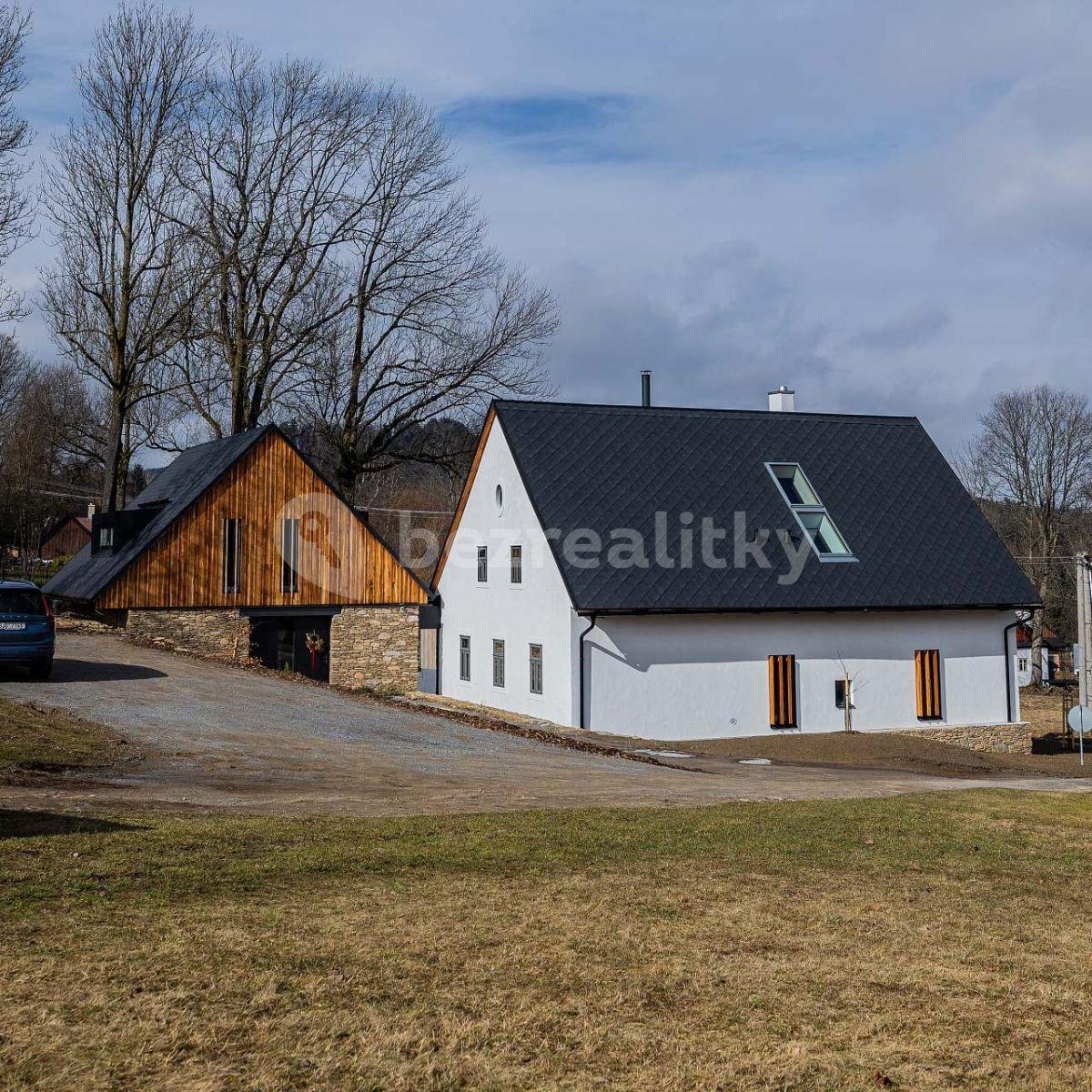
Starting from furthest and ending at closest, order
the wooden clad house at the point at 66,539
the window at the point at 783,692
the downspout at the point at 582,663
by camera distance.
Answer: the wooden clad house at the point at 66,539 → the window at the point at 783,692 → the downspout at the point at 582,663

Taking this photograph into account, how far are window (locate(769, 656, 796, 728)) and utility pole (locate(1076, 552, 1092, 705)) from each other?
11422 millimetres

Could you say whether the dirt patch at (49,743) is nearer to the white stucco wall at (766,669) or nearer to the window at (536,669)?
the white stucco wall at (766,669)

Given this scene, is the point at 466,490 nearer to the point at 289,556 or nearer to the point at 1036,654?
the point at 289,556

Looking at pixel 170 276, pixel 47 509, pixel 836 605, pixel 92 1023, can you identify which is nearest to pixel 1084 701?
pixel 836 605

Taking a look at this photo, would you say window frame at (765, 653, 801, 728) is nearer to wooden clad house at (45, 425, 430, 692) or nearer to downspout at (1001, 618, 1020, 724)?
downspout at (1001, 618, 1020, 724)

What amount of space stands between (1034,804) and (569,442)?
58.7ft

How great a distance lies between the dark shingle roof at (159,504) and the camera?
32344 millimetres

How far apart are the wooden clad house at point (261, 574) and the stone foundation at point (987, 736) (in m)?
14.3

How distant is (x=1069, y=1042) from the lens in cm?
584

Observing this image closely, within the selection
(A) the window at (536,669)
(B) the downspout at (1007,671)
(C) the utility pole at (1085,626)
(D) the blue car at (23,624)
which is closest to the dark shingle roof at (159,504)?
(D) the blue car at (23,624)

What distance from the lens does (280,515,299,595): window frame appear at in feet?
111

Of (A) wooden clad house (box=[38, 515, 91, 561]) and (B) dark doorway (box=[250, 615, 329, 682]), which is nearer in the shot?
(B) dark doorway (box=[250, 615, 329, 682])

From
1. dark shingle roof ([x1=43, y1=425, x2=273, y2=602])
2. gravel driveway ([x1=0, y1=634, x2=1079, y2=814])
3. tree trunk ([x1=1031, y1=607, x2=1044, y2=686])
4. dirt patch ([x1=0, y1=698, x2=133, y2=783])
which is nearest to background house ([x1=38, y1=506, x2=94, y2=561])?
dark shingle roof ([x1=43, y1=425, x2=273, y2=602])

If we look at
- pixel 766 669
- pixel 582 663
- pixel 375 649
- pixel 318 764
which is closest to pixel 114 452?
pixel 375 649
